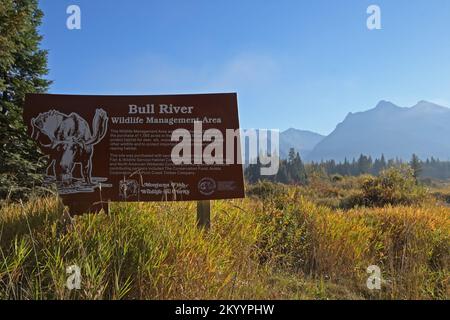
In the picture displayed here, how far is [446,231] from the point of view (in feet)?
21.9

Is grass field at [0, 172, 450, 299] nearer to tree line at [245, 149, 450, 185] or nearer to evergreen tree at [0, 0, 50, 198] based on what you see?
tree line at [245, 149, 450, 185]

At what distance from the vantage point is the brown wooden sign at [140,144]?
16.6 ft

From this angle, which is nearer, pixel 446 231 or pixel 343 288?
pixel 343 288

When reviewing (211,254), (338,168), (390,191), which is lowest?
(211,254)

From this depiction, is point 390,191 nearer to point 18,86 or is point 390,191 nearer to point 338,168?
point 18,86

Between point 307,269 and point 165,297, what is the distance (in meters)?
2.50

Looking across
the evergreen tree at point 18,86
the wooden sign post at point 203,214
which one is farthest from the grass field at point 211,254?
the evergreen tree at point 18,86

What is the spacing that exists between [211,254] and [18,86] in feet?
47.5

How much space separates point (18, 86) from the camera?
51.8 ft

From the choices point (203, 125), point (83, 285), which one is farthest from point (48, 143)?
point (83, 285)

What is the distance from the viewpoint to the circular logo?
17.1 feet

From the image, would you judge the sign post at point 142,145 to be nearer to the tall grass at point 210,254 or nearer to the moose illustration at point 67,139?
the moose illustration at point 67,139

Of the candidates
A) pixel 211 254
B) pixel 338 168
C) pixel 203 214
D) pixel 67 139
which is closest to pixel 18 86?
pixel 67 139

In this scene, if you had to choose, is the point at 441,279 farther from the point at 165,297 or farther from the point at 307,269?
the point at 165,297
